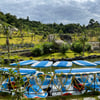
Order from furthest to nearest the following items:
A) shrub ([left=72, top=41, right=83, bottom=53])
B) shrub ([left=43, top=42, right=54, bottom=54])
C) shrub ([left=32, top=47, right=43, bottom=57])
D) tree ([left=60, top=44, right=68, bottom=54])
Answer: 1. shrub ([left=72, top=41, right=83, bottom=53])
2. shrub ([left=43, top=42, right=54, bottom=54])
3. tree ([left=60, top=44, right=68, bottom=54])
4. shrub ([left=32, top=47, right=43, bottom=57])

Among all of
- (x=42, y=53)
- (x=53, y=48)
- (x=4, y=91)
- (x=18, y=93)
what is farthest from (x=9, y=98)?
(x=53, y=48)

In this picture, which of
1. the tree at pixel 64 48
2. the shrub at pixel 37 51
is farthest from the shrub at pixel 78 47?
the shrub at pixel 37 51

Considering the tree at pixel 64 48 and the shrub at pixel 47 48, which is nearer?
the tree at pixel 64 48

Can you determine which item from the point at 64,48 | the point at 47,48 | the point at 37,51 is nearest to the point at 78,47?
the point at 64,48

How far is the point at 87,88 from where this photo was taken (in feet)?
24.3

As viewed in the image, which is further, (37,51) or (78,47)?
(78,47)

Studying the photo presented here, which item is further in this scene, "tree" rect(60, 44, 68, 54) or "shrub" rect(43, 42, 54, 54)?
"shrub" rect(43, 42, 54, 54)

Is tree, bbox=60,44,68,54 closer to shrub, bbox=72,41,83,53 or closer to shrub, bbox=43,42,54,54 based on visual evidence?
shrub, bbox=43,42,54,54

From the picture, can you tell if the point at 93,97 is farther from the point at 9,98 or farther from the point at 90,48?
the point at 90,48

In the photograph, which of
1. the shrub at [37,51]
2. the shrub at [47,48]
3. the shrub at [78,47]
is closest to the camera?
the shrub at [37,51]

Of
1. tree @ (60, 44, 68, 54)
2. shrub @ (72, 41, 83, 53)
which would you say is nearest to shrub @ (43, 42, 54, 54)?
tree @ (60, 44, 68, 54)

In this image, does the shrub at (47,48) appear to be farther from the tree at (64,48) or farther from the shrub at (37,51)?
the tree at (64,48)

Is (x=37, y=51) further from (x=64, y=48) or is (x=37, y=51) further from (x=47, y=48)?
(x=64, y=48)

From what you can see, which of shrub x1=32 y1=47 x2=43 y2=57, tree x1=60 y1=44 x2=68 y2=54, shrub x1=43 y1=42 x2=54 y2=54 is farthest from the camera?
shrub x1=43 y1=42 x2=54 y2=54
